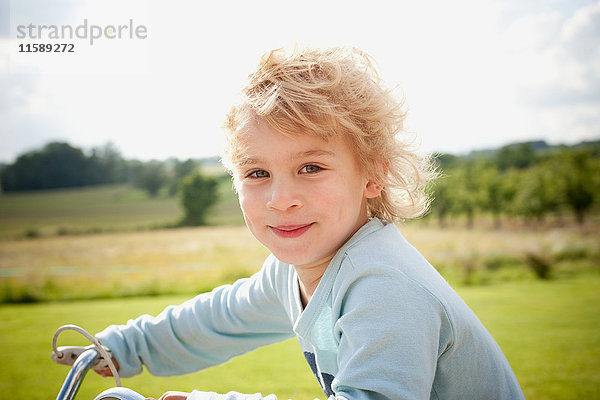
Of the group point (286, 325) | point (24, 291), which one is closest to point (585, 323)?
point (286, 325)

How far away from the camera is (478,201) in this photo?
8602mm

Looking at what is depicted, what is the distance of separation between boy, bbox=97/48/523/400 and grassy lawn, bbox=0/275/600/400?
10.4 feet

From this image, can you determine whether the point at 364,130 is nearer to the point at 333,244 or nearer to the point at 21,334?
the point at 333,244

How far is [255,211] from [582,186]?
8645mm

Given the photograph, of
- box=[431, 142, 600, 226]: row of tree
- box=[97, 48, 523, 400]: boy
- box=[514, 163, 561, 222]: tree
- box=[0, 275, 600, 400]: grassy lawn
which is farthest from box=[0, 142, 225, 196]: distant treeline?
box=[97, 48, 523, 400]: boy

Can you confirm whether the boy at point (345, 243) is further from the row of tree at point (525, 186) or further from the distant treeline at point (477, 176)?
the row of tree at point (525, 186)

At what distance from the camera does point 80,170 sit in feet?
31.1

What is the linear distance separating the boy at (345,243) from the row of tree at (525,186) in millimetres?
7303

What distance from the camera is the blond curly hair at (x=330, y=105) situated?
1.07 metres

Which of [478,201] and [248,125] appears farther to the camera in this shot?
[478,201]

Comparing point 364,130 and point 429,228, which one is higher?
point 364,130

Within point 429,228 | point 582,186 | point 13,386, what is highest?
point 582,186

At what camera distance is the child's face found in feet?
3.45

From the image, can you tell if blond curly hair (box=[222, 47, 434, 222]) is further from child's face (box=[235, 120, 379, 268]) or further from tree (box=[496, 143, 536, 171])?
tree (box=[496, 143, 536, 171])
